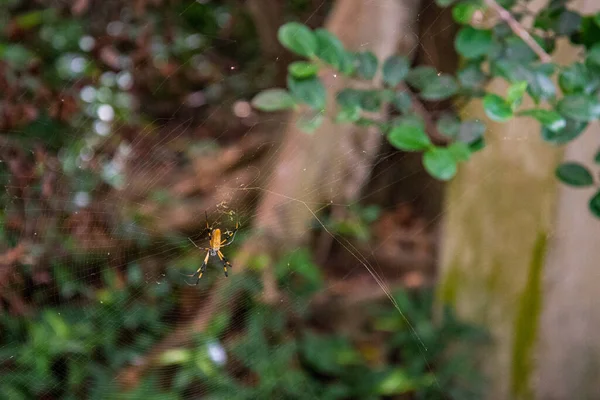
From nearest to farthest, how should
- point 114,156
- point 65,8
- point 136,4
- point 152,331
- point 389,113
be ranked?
1. point 389,113
2. point 152,331
3. point 114,156
4. point 65,8
5. point 136,4

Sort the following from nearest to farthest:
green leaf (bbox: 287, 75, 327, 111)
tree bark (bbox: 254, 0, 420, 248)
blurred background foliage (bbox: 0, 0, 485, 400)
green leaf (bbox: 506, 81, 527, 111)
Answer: green leaf (bbox: 506, 81, 527, 111)
green leaf (bbox: 287, 75, 327, 111)
blurred background foliage (bbox: 0, 0, 485, 400)
tree bark (bbox: 254, 0, 420, 248)

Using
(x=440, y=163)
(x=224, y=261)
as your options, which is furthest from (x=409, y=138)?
(x=224, y=261)

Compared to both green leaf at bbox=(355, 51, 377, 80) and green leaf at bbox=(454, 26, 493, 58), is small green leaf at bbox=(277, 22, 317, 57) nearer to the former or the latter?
green leaf at bbox=(355, 51, 377, 80)

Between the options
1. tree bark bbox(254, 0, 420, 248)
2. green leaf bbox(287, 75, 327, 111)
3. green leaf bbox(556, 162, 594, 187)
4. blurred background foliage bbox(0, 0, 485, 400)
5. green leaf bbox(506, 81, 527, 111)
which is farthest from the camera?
tree bark bbox(254, 0, 420, 248)

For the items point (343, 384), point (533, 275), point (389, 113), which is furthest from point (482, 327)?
point (389, 113)

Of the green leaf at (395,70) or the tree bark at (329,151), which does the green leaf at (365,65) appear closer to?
the green leaf at (395,70)

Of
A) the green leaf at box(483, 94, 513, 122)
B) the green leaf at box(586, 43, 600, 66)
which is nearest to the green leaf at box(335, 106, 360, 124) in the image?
the green leaf at box(483, 94, 513, 122)

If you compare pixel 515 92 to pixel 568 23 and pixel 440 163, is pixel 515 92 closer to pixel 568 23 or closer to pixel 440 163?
pixel 440 163

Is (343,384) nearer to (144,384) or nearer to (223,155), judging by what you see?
(144,384)
